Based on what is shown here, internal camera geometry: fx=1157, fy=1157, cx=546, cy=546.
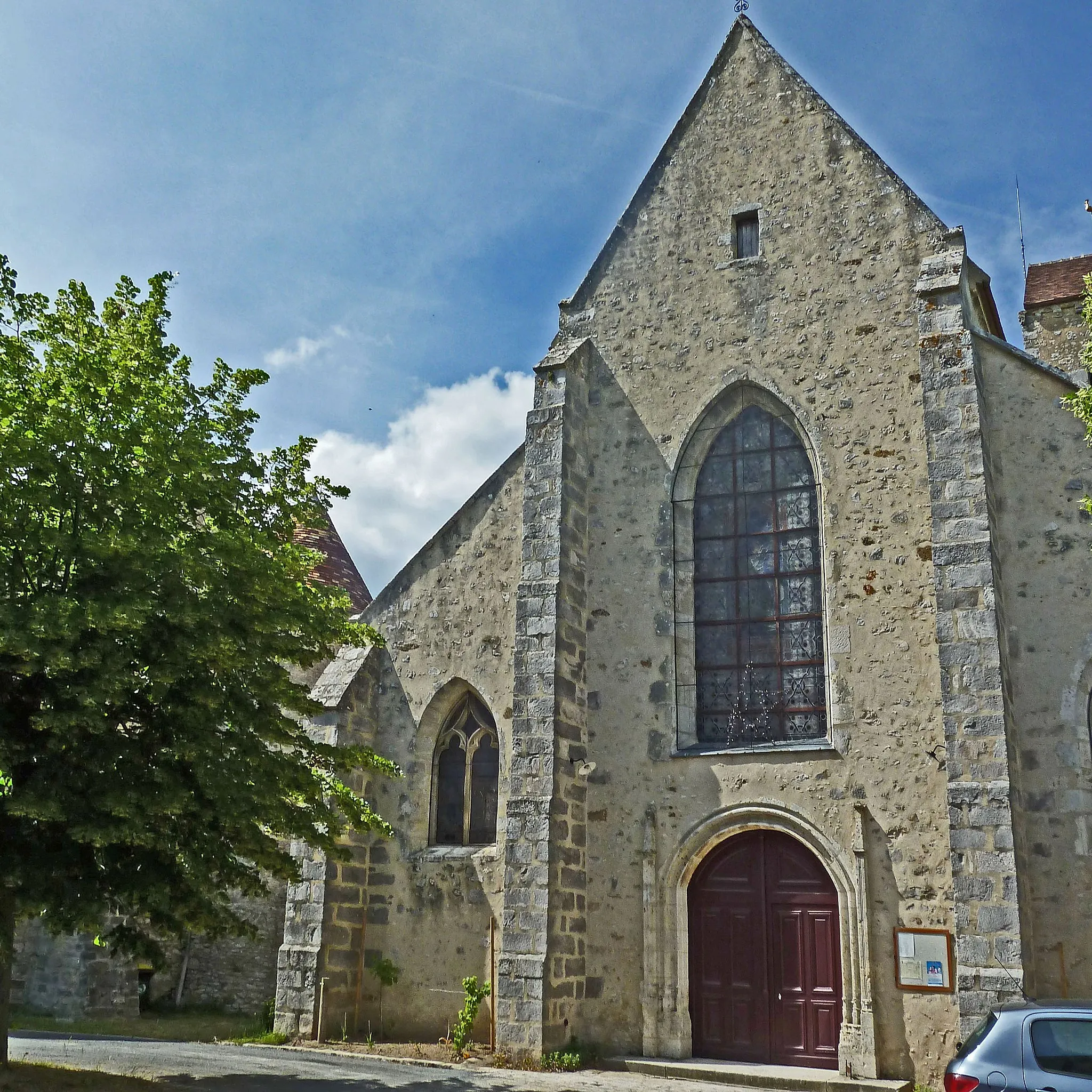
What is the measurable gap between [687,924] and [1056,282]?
13102 millimetres

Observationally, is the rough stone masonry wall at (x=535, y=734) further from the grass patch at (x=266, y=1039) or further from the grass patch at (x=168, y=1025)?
the grass patch at (x=168, y=1025)

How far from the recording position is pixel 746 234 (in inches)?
564

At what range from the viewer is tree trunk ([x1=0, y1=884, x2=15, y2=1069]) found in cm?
848

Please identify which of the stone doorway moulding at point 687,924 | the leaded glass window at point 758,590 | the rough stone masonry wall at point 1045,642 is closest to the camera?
the rough stone masonry wall at point 1045,642

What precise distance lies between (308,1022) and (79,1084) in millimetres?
4296

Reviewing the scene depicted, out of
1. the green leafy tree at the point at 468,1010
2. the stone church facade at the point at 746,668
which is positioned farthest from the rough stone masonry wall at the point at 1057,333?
the green leafy tree at the point at 468,1010

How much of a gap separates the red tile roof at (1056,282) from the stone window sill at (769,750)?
34.5 feet

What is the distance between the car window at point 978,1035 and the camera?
6.90 m

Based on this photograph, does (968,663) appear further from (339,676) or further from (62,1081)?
(62,1081)

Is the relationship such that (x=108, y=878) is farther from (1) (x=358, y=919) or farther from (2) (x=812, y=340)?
(2) (x=812, y=340)

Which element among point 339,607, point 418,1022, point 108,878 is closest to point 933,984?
point 418,1022

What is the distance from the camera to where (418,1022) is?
13047mm

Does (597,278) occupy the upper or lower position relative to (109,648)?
upper

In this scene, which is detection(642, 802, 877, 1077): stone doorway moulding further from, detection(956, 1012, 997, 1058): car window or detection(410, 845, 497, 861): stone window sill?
detection(956, 1012, 997, 1058): car window
